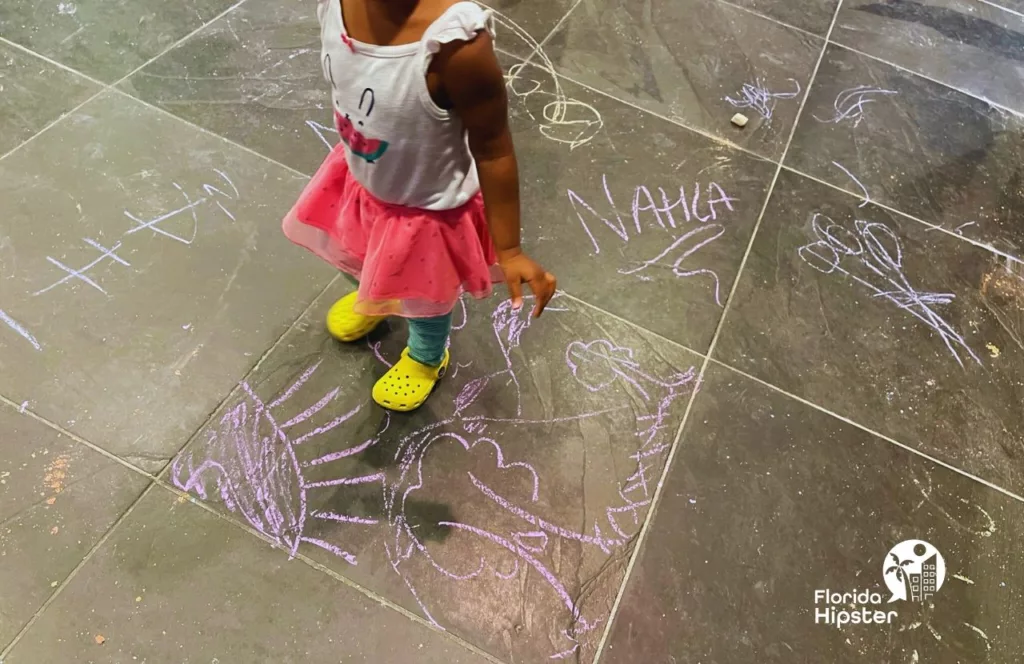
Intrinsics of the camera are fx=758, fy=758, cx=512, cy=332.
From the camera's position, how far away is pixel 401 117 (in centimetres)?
72

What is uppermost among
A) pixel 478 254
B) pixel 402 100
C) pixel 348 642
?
pixel 402 100

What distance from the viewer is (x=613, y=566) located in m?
0.97

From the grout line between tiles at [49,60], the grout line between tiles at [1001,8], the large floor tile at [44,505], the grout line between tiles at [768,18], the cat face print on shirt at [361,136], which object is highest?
the cat face print on shirt at [361,136]

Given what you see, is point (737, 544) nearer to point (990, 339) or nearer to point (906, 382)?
point (906, 382)

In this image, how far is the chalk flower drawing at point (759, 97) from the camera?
162cm

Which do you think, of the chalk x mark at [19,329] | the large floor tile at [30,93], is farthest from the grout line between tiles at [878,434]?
the large floor tile at [30,93]

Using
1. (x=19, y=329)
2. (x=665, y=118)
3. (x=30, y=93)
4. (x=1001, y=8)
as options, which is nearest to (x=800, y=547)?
(x=665, y=118)

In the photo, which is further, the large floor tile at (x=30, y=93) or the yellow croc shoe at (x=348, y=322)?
the large floor tile at (x=30, y=93)

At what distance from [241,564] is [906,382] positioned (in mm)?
1022

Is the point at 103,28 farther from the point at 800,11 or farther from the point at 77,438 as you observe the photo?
the point at 800,11

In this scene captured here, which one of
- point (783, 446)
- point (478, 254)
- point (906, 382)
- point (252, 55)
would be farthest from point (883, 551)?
point (252, 55)

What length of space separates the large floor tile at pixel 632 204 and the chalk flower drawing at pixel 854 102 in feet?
0.90

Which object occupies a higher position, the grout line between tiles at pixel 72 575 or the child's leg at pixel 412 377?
the child's leg at pixel 412 377

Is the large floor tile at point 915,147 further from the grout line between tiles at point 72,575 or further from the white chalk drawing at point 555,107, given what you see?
the grout line between tiles at point 72,575
